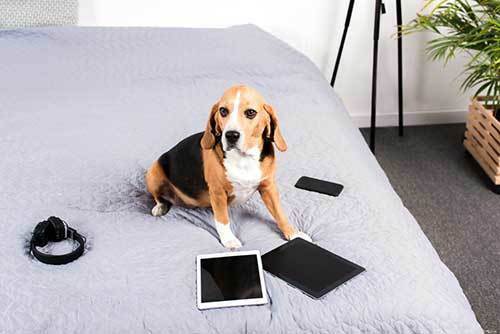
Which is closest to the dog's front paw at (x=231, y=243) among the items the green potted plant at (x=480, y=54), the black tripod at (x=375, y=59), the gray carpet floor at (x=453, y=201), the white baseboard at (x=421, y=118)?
the gray carpet floor at (x=453, y=201)

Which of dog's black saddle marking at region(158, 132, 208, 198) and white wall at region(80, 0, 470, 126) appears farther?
white wall at region(80, 0, 470, 126)

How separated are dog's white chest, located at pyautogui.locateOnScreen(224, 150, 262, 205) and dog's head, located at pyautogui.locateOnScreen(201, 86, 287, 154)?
28 mm

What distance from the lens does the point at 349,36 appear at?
300cm

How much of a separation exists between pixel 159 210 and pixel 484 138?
5.44ft

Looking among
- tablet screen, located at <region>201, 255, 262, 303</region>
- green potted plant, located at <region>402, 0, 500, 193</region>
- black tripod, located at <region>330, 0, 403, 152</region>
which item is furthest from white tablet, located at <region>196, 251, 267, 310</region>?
black tripod, located at <region>330, 0, 403, 152</region>

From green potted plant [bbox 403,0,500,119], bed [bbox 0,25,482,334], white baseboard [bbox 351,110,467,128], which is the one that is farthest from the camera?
white baseboard [bbox 351,110,467,128]

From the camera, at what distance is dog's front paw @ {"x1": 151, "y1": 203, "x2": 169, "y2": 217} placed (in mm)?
1619

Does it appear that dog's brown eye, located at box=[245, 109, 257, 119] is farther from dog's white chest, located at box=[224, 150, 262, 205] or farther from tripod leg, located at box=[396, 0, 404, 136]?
tripod leg, located at box=[396, 0, 404, 136]

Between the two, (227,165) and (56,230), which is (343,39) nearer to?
(227,165)

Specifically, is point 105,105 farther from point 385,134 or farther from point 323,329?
point 385,134

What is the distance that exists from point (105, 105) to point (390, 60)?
153 centimetres

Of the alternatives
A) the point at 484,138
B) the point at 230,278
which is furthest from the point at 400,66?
the point at 230,278

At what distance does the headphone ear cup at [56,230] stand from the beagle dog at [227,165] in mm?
246

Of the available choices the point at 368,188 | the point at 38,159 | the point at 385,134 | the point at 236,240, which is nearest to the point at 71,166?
the point at 38,159
